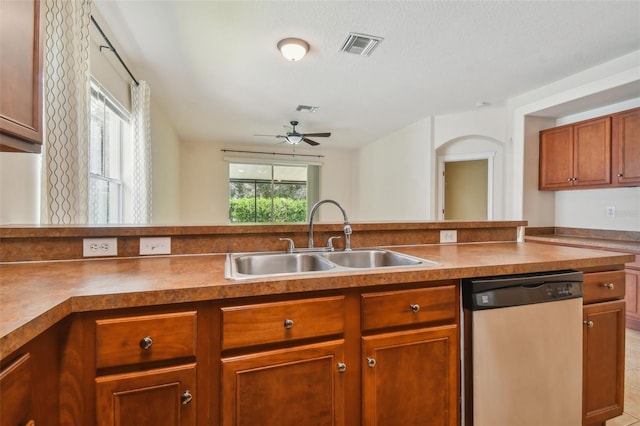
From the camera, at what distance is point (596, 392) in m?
1.47

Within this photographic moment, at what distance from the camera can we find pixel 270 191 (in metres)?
7.00

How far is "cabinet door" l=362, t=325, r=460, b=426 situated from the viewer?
1.14m

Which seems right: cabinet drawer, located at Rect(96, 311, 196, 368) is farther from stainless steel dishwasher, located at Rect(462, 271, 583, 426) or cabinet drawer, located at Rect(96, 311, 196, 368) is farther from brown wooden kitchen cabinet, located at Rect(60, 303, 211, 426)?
stainless steel dishwasher, located at Rect(462, 271, 583, 426)

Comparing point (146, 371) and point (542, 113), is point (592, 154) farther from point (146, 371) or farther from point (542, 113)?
point (146, 371)

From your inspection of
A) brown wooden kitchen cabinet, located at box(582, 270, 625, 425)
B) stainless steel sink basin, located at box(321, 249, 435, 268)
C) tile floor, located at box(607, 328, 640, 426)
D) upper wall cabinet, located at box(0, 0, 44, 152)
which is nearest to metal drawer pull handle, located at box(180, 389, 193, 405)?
stainless steel sink basin, located at box(321, 249, 435, 268)

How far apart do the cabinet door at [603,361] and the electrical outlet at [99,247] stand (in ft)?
7.61

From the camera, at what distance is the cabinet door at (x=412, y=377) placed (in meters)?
1.14

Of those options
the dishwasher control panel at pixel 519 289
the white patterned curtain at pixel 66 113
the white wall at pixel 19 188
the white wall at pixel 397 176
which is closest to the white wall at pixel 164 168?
the white patterned curtain at pixel 66 113

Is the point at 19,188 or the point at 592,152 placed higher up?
the point at 592,152

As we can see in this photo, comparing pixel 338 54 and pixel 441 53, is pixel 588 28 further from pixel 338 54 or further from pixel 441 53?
pixel 338 54

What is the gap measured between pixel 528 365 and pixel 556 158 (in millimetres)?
3405

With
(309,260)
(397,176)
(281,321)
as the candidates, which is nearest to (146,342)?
(281,321)

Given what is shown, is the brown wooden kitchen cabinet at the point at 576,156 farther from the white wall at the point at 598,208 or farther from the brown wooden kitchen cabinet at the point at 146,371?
the brown wooden kitchen cabinet at the point at 146,371

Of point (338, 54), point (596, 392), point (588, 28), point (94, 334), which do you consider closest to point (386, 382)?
point (94, 334)
